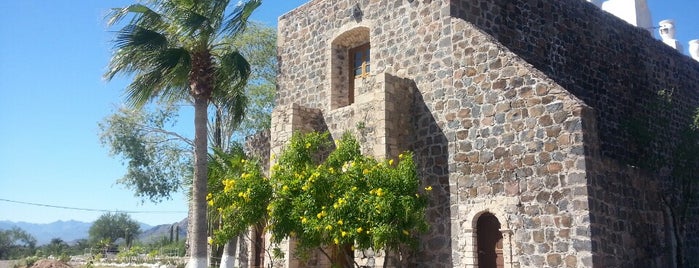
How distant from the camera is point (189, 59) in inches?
507

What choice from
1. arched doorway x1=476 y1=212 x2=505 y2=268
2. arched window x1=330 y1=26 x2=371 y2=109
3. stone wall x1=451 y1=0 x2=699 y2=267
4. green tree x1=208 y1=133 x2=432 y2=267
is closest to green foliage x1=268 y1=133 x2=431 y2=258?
green tree x1=208 y1=133 x2=432 y2=267

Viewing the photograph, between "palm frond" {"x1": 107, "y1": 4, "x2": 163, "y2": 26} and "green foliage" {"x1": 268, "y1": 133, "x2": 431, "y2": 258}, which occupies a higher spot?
"palm frond" {"x1": 107, "y1": 4, "x2": 163, "y2": 26}

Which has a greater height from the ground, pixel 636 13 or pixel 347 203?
pixel 636 13

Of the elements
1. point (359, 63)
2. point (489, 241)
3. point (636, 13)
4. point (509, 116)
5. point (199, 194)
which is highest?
→ point (636, 13)

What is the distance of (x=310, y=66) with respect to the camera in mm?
15594

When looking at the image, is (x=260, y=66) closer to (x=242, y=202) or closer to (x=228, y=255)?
(x=228, y=255)

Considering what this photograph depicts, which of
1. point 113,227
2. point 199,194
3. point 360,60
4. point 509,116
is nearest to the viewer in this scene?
point 509,116

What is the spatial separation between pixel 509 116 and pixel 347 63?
5.38 metres

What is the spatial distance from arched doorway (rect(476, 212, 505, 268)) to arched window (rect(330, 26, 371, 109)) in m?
5.03

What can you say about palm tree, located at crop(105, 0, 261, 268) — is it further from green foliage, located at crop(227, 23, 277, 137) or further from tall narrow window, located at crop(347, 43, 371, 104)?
green foliage, located at crop(227, 23, 277, 137)

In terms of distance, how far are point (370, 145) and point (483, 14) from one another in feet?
11.9

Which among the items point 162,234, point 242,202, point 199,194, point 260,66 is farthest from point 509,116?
point 162,234

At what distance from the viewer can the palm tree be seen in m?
12.5

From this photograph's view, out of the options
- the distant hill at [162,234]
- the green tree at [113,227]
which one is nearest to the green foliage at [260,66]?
the distant hill at [162,234]
